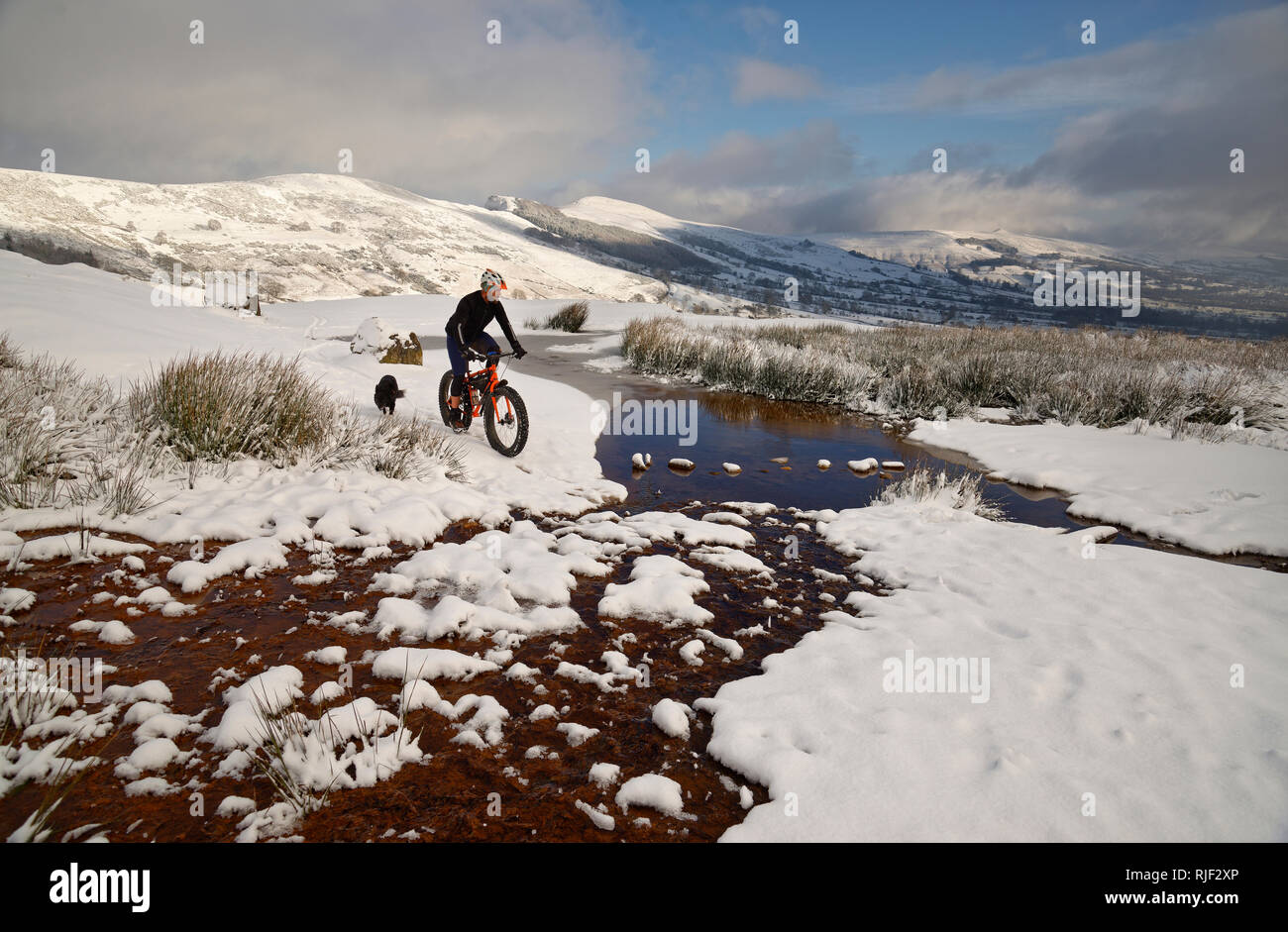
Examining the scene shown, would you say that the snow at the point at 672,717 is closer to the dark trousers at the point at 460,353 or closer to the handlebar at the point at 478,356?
the handlebar at the point at 478,356

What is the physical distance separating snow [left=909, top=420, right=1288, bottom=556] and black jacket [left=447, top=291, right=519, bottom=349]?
6594 mm

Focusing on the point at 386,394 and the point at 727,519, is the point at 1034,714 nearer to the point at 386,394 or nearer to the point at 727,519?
the point at 727,519

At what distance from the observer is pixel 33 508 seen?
3.58 m

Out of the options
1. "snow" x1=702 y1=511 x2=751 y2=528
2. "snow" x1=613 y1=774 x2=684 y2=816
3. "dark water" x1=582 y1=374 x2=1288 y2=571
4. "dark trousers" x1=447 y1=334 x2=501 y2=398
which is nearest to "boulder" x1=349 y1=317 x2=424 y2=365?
"dark water" x1=582 y1=374 x2=1288 y2=571

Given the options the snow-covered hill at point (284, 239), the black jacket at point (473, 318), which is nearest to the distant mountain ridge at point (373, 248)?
the snow-covered hill at point (284, 239)

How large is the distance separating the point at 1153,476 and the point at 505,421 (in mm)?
7791

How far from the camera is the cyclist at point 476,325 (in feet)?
21.6

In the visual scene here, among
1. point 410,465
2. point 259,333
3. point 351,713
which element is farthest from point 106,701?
point 259,333

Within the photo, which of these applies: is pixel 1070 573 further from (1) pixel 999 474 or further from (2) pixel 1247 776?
(1) pixel 999 474

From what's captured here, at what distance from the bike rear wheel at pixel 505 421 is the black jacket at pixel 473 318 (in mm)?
612

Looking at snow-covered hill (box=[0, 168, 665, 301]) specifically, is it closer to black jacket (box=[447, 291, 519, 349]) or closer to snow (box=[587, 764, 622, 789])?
black jacket (box=[447, 291, 519, 349])

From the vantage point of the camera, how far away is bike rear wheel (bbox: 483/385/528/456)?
657cm

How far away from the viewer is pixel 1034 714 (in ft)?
8.55

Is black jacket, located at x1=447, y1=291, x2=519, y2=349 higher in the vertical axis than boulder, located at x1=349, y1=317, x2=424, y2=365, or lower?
lower
